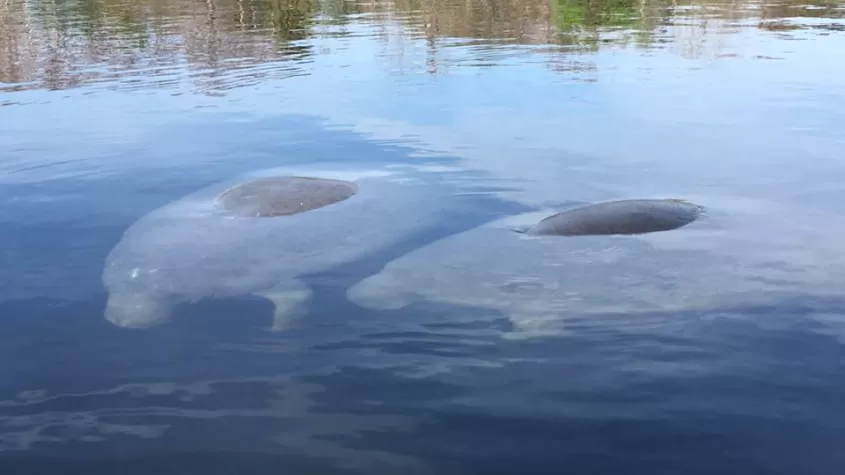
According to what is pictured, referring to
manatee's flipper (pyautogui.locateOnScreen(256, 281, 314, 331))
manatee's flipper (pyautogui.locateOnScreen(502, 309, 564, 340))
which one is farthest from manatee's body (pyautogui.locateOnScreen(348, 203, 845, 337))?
manatee's flipper (pyautogui.locateOnScreen(256, 281, 314, 331))

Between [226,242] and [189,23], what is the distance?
30841mm

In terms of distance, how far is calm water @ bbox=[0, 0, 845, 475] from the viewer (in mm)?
6055

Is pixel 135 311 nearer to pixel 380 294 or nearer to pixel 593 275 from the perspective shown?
pixel 380 294

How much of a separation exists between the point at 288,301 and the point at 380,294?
3.01ft

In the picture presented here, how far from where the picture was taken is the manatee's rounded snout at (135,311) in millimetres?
8062

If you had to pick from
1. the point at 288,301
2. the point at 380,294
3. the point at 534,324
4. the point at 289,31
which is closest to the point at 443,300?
the point at 380,294

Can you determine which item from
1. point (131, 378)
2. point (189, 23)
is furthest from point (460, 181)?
point (189, 23)

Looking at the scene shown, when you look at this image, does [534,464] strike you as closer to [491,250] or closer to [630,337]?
[630,337]

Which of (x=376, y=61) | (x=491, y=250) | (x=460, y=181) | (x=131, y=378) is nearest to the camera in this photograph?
(x=131, y=378)

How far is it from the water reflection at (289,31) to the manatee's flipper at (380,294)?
546 inches

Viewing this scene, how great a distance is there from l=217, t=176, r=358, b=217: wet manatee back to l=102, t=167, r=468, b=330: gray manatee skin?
0.14 m

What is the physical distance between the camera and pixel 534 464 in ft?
19.0

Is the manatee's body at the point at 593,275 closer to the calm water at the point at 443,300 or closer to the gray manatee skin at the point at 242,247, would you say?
the calm water at the point at 443,300

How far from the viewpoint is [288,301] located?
27.7 ft
